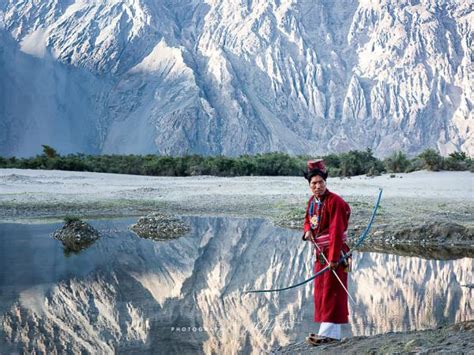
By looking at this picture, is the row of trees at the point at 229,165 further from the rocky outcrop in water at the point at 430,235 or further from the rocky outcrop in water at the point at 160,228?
the rocky outcrop in water at the point at 430,235

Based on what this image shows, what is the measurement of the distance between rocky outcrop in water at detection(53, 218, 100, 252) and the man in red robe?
752cm

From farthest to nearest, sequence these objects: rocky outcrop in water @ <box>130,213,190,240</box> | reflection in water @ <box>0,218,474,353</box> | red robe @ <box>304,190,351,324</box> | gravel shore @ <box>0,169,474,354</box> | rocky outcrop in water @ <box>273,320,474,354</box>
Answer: rocky outcrop in water @ <box>130,213,190,240</box> → reflection in water @ <box>0,218,474,353</box> → red robe @ <box>304,190,351,324</box> → gravel shore @ <box>0,169,474,354</box> → rocky outcrop in water @ <box>273,320,474,354</box>

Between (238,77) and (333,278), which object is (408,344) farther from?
(238,77)

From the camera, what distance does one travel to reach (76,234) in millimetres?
13523

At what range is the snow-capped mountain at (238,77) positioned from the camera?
93312 mm

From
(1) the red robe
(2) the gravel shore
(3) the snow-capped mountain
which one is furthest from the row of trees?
(3) the snow-capped mountain

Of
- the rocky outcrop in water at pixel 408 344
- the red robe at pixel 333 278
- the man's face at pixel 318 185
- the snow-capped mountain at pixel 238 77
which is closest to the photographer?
the rocky outcrop in water at pixel 408 344

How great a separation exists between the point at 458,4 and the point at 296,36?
2656 centimetres

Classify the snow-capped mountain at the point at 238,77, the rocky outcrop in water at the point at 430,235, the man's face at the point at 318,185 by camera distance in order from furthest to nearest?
the snow-capped mountain at the point at 238,77
the rocky outcrop in water at the point at 430,235
the man's face at the point at 318,185

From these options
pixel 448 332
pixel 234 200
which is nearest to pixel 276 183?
pixel 234 200

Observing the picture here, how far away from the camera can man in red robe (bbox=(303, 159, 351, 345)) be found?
5922 millimetres

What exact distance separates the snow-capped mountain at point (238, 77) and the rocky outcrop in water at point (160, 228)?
74100 millimetres

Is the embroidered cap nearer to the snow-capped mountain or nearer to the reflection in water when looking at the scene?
the reflection in water

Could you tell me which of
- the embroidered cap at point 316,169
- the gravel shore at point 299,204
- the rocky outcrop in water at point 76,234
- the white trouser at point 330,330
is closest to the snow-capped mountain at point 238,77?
the gravel shore at point 299,204
